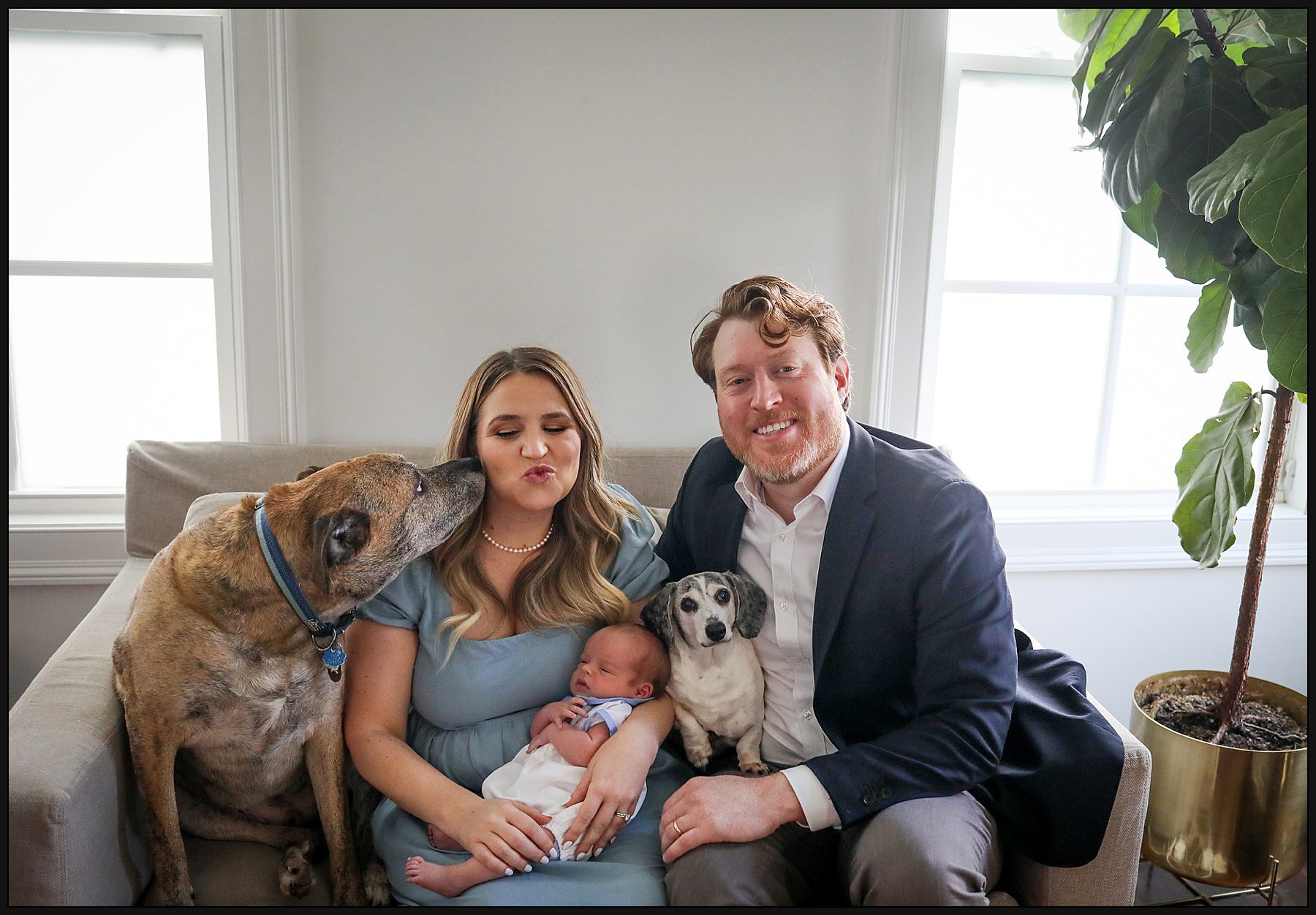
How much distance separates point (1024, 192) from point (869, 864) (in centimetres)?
199

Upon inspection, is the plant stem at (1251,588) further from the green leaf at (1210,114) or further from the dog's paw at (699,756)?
the dog's paw at (699,756)

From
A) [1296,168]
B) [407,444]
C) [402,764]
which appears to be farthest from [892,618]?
[407,444]

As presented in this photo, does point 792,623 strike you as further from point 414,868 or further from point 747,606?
point 414,868

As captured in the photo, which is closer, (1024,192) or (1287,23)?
(1287,23)

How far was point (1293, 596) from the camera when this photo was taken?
2676 mm

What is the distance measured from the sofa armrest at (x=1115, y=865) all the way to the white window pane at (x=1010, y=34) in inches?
74.0

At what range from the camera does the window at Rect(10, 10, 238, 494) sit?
222cm

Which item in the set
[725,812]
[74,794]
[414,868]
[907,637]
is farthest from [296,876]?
[907,637]

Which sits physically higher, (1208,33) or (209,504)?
(1208,33)

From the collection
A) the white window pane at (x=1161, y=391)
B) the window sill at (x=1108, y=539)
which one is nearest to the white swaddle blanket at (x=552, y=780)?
the window sill at (x=1108, y=539)

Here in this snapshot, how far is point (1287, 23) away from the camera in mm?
1586

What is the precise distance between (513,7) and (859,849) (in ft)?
6.51

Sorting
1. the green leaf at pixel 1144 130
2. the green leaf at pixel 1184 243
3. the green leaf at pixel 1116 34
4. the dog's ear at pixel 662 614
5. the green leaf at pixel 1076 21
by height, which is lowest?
the dog's ear at pixel 662 614

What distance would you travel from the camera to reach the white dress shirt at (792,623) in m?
1.50
